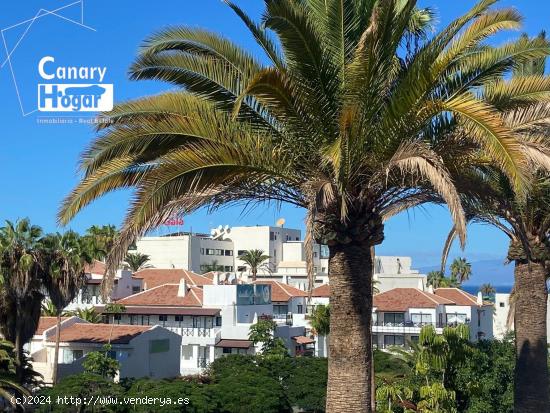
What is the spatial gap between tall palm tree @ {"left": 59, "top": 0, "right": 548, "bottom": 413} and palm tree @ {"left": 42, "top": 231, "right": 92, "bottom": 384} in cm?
2808

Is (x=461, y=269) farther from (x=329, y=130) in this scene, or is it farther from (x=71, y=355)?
(x=329, y=130)

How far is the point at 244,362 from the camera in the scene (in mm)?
41281

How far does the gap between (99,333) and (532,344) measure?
31819 mm

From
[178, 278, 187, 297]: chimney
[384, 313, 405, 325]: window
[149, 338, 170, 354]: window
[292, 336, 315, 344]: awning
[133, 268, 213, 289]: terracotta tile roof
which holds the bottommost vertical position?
[292, 336, 315, 344]: awning

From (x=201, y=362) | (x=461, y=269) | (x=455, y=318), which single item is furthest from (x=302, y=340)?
(x=461, y=269)

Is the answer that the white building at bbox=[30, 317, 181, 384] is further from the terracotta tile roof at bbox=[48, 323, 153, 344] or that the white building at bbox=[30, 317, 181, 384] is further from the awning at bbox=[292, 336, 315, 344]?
the awning at bbox=[292, 336, 315, 344]

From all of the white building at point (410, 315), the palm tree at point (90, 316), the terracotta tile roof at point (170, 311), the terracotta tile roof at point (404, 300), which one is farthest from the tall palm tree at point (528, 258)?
the terracotta tile roof at point (404, 300)

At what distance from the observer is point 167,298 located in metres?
55.1

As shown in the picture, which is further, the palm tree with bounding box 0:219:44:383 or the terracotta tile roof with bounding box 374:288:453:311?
the terracotta tile roof with bounding box 374:288:453:311

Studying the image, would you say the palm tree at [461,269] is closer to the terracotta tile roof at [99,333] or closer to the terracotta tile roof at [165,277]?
the terracotta tile roof at [165,277]

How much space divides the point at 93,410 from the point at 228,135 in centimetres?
1899

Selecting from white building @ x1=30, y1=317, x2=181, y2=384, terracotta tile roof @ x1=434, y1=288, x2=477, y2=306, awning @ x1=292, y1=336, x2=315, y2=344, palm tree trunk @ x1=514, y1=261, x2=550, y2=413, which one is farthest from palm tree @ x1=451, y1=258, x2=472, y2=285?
palm tree trunk @ x1=514, y1=261, x2=550, y2=413

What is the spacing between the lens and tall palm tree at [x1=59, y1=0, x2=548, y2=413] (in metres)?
8.31

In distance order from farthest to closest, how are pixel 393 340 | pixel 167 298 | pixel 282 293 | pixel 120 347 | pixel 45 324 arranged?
pixel 282 293, pixel 393 340, pixel 167 298, pixel 45 324, pixel 120 347
